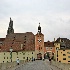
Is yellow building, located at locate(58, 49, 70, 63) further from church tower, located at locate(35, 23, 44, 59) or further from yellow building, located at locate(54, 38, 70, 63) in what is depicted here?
church tower, located at locate(35, 23, 44, 59)

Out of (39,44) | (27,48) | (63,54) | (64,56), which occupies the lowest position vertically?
(64,56)

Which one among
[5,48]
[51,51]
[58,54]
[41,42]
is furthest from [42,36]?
[51,51]

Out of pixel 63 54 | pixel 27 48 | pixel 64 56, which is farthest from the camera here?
pixel 64 56

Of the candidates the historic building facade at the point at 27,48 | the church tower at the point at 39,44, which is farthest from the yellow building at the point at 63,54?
the church tower at the point at 39,44

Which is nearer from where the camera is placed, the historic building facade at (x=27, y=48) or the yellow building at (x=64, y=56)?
the historic building facade at (x=27, y=48)

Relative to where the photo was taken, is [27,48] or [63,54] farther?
[63,54]

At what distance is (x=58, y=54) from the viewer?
124m

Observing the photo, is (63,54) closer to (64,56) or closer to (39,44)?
(64,56)

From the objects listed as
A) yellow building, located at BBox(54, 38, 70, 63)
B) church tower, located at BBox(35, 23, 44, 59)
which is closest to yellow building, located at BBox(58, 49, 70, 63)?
yellow building, located at BBox(54, 38, 70, 63)

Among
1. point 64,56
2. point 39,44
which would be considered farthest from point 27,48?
point 64,56

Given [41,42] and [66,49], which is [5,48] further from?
[66,49]

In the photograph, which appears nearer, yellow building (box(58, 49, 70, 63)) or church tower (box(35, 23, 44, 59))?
church tower (box(35, 23, 44, 59))

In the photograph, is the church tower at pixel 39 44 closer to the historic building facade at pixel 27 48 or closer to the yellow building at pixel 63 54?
the historic building facade at pixel 27 48

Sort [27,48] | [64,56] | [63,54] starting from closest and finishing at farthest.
A: [27,48] → [63,54] → [64,56]
